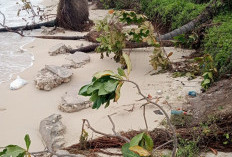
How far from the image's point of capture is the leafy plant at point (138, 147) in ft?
5.08

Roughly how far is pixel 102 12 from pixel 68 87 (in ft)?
19.2

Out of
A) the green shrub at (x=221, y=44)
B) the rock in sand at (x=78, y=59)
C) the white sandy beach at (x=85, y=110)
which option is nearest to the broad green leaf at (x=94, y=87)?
the white sandy beach at (x=85, y=110)

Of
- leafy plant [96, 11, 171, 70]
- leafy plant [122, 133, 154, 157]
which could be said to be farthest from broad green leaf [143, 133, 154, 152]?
leafy plant [96, 11, 171, 70]

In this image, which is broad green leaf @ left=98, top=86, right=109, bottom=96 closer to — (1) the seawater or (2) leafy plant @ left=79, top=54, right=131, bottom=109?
(2) leafy plant @ left=79, top=54, right=131, bottom=109

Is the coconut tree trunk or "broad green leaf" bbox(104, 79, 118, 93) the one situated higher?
"broad green leaf" bbox(104, 79, 118, 93)

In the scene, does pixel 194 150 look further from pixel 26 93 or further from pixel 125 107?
pixel 26 93

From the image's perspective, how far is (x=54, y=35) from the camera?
26.2 feet

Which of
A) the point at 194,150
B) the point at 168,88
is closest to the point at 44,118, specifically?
the point at 168,88

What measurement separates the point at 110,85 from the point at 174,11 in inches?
215

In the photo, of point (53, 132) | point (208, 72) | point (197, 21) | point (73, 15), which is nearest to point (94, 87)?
point (53, 132)

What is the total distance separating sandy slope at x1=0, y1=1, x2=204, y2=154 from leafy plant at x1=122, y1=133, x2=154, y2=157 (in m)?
1.63

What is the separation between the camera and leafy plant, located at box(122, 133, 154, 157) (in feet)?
5.08

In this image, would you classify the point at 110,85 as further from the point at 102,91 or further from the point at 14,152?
the point at 14,152

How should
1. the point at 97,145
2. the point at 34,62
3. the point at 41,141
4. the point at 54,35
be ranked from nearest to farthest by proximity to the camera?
the point at 97,145, the point at 41,141, the point at 34,62, the point at 54,35
